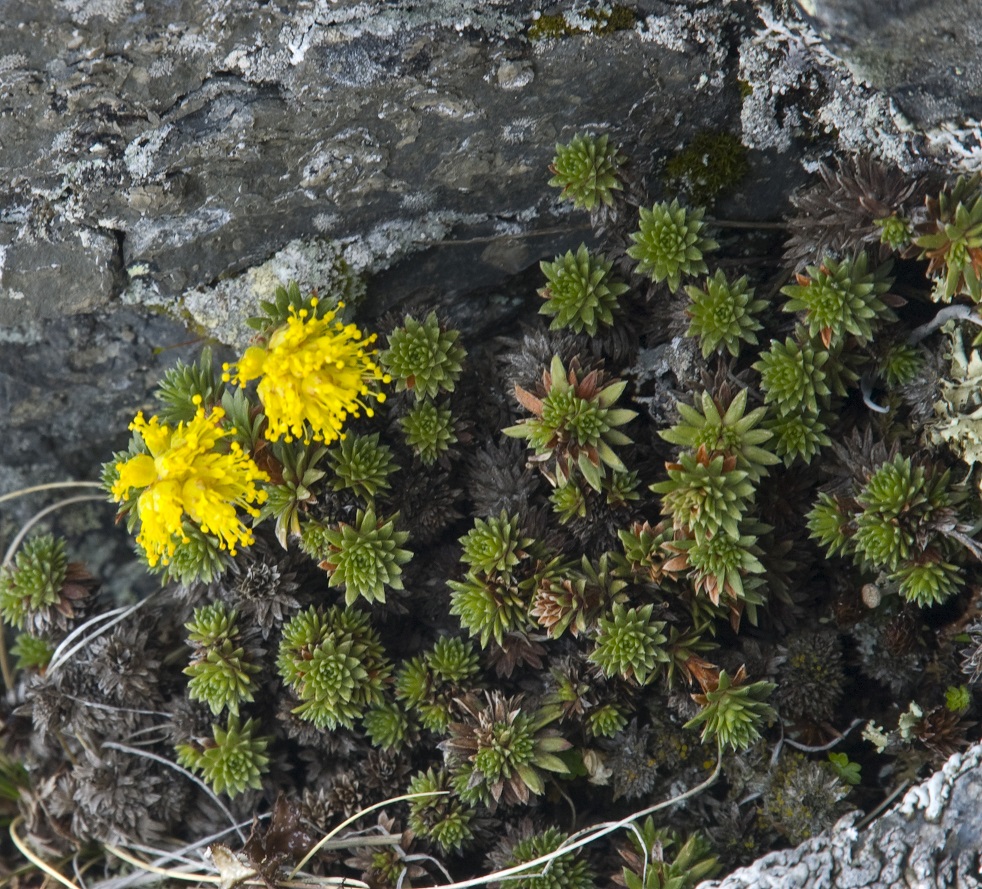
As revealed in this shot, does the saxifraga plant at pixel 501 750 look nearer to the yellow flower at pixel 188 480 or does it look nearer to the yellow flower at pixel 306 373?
the yellow flower at pixel 188 480

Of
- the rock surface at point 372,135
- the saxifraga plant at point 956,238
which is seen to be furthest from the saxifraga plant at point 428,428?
the saxifraga plant at point 956,238

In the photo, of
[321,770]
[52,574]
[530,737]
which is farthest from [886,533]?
[52,574]

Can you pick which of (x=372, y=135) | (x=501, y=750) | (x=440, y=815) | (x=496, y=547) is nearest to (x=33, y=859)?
(x=440, y=815)

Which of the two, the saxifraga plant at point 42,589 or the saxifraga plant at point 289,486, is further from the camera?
the saxifraga plant at point 42,589

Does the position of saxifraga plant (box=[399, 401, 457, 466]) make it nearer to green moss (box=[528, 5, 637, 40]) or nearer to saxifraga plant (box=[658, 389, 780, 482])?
saxifraga plant (box=[658, 389, 780, 482])

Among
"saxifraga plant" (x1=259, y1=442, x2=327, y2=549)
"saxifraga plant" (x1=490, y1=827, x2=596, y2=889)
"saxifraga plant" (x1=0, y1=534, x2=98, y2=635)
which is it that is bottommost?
"saxifraga plant" (x1=490, y1=827, x2=596, y2=889)

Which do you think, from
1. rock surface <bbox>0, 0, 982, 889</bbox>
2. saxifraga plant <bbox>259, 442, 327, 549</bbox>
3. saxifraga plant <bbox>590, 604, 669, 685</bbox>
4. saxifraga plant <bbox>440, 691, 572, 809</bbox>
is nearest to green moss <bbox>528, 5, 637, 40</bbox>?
rock surface <bbox>0, 0, 982, 889</bbox>

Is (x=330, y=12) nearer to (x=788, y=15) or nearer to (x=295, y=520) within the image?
(x=788, y=15)
